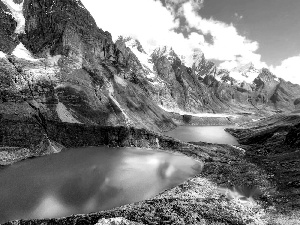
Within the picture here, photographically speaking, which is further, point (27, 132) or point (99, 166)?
point (27, 132)

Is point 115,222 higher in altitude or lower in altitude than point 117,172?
higher

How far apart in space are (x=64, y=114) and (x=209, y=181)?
97.7 m

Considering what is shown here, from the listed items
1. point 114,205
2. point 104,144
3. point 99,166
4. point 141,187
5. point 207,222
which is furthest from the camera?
point 104,144

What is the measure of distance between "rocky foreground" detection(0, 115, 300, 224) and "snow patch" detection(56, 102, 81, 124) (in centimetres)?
630

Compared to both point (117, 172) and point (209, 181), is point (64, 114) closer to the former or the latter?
point (117, 172)

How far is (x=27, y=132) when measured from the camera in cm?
15412

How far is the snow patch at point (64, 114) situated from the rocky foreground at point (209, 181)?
6296mm

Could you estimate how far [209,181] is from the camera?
117688mm

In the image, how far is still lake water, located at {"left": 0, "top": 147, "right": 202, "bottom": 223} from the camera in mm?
90562

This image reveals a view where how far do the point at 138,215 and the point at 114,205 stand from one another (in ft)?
47.9

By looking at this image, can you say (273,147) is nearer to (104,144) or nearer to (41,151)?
(104,144)

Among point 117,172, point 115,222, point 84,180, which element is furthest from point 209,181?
point 115,222

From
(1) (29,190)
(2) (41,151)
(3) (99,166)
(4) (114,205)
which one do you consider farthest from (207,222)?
(2) (41,151)

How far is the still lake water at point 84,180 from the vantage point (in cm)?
9056
